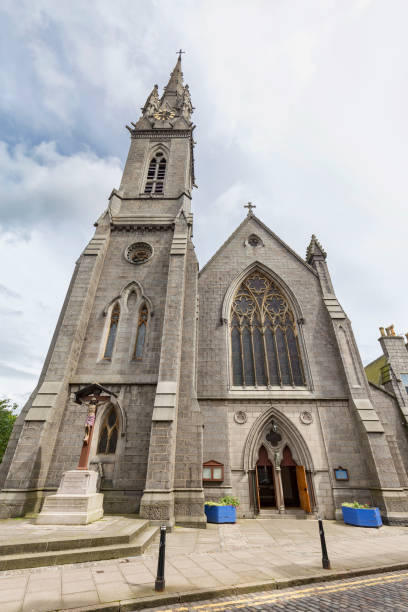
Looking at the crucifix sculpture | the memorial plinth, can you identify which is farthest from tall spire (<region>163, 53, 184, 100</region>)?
the memorial plinth

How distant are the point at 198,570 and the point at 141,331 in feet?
33.1

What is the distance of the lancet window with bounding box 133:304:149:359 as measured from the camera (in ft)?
44.6

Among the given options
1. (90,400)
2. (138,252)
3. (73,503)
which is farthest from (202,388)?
(138,252)

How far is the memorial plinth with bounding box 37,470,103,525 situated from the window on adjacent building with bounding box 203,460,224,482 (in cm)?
493

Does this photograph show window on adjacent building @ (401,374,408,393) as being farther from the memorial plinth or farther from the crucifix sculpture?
the memorial plinth

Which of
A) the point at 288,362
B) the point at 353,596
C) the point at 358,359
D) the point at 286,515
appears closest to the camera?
the point at 353,596

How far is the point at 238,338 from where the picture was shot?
1623 centimetres

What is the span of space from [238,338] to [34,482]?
1103 centimetres

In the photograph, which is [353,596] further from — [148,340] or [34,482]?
[148,340]

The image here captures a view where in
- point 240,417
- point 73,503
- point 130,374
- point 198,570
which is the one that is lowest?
point 198,570

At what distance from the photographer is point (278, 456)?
13.3 metres

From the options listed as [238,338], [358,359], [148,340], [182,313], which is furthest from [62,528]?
[358,359]

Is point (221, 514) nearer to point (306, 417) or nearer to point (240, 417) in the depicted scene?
point (240, 417)

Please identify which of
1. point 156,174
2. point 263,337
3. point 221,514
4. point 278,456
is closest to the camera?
point 221,514
